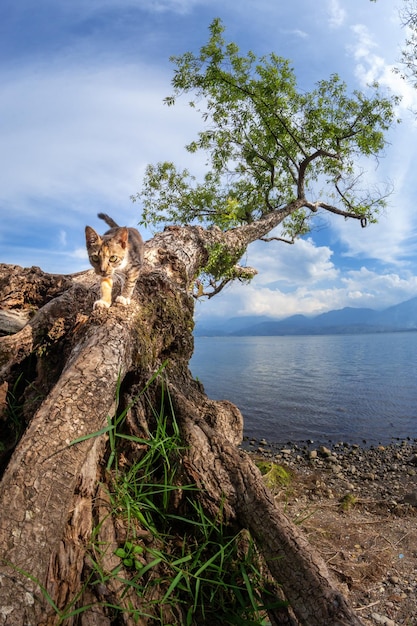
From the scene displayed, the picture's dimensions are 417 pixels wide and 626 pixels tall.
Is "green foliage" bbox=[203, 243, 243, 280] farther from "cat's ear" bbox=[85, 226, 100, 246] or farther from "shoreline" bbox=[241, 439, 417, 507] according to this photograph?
"shoreline" bbox=[241, 439, 417, 507]

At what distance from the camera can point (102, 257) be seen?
481cm

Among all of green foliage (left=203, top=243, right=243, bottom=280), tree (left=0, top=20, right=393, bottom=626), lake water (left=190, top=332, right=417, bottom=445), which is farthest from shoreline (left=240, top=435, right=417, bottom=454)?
tree (left=0, top=20, right=393, bottom=626)

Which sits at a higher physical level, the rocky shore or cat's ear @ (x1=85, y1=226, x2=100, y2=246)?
cat's ear @ (x1=85, y1=226, x2=100, y2=246)

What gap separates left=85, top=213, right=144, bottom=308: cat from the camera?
4.79 metres

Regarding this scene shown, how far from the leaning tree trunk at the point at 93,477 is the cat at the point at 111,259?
239mm

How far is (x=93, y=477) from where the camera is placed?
11.5 ft

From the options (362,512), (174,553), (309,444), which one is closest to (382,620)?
(174,553)

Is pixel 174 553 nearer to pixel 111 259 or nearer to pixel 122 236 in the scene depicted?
pixel 111 259

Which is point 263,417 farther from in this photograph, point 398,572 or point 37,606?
point 37,606

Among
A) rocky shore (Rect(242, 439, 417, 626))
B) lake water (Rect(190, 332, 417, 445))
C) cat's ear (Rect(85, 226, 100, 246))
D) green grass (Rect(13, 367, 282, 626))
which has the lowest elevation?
lake water (Rect(190, 332, 417, 445))

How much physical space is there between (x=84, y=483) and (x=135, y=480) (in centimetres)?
50

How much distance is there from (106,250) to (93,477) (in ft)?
8.61

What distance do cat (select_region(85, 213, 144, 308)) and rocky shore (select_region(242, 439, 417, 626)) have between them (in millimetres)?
3393

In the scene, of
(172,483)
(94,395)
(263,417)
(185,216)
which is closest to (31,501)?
(94,395)
